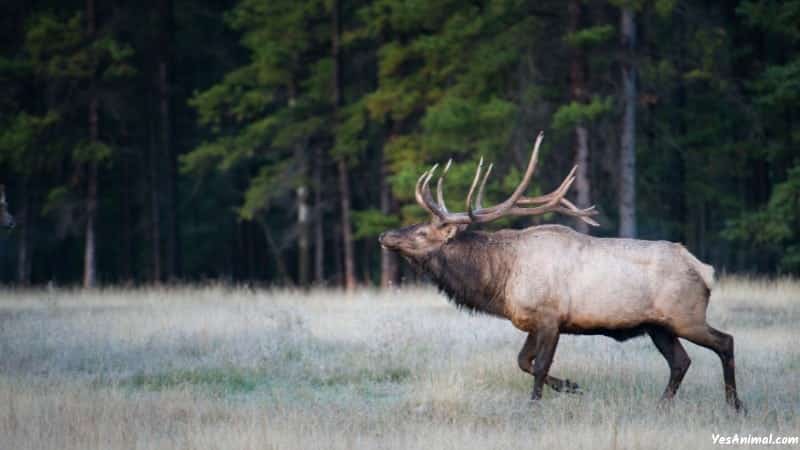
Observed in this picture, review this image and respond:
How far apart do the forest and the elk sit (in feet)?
26.9

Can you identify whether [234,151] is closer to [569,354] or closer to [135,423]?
[569,354]

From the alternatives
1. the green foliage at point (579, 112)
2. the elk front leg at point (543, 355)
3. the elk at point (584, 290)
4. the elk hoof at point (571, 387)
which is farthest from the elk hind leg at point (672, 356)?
the green foliage at point (579, 112)

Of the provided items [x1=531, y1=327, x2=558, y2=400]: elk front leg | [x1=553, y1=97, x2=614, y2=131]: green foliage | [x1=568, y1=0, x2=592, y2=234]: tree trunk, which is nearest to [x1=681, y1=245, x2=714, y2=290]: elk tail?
[x1=531, y1=327, x2=558, y2=400]: elk front leg

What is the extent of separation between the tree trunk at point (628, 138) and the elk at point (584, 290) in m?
8.58

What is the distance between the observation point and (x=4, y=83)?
80.1 ft

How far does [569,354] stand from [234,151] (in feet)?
46.8

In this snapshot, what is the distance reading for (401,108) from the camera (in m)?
21.3

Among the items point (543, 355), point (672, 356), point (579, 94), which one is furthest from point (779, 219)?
point (543, 355)

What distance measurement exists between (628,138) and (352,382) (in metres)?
9.32

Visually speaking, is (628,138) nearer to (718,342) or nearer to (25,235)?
(718,342)

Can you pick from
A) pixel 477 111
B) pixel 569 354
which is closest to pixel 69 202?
pixel 477 111

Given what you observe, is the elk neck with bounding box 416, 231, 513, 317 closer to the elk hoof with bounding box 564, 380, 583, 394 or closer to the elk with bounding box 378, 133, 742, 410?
the elk with bounding box 378, 133, 742, 410

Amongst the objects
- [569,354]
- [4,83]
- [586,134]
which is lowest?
[569,354]

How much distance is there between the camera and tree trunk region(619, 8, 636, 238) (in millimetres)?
17203
